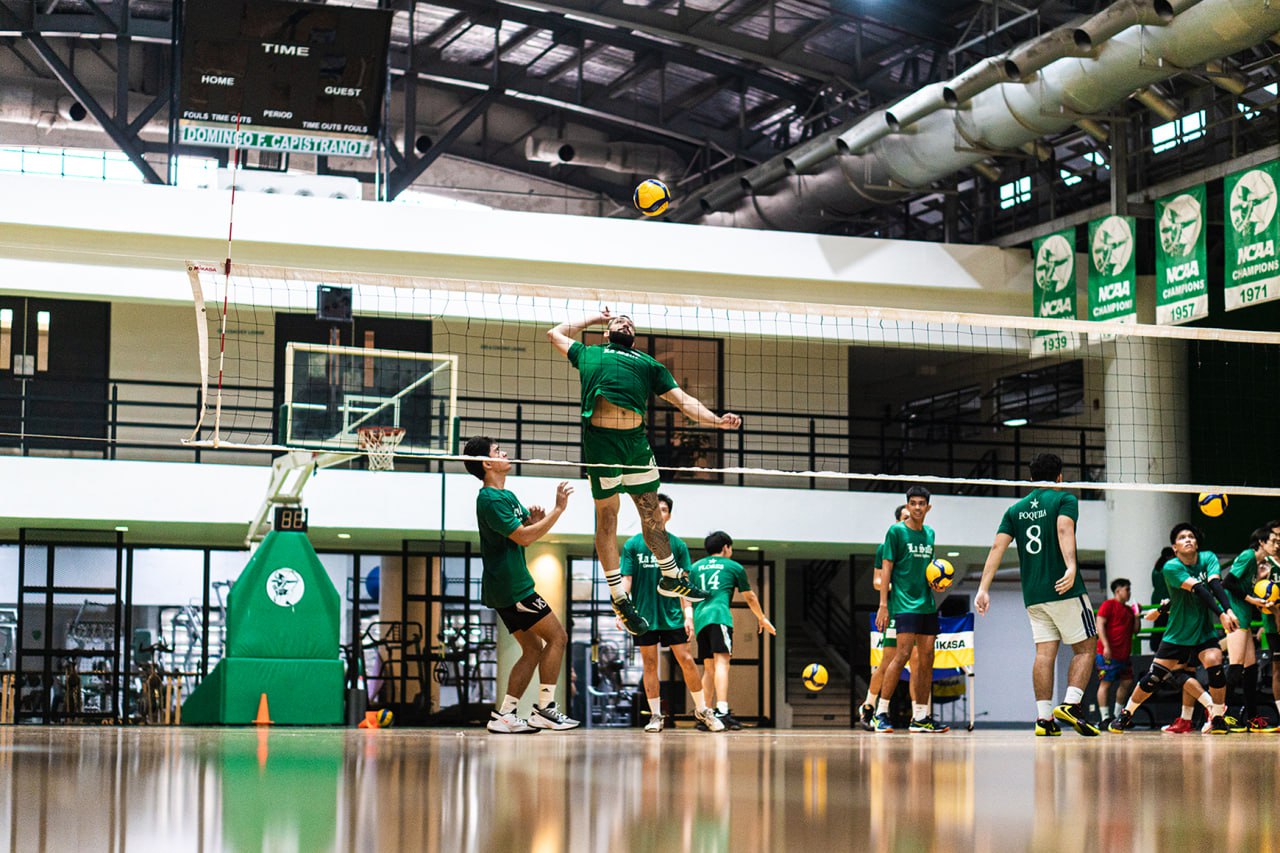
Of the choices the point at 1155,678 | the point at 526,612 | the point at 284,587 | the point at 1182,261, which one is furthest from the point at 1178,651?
the point at 284,587

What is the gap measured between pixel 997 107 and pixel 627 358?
11.6 meters

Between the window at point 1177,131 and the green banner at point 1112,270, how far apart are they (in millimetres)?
1261

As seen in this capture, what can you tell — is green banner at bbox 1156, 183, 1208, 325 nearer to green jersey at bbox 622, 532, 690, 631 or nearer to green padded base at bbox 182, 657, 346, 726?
green jersey at bbox 622, 532, 690, 631

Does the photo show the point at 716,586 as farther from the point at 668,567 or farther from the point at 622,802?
the point at 622,802

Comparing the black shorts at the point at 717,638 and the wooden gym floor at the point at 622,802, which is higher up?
the wooden gym floor at the point at 622,802

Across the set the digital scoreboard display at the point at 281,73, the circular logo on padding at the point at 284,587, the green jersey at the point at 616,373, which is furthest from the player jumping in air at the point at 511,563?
the digital scoreboard display at the point at 281,73

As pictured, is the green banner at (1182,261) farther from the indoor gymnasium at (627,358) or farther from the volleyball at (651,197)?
the volleyball at (651,197)

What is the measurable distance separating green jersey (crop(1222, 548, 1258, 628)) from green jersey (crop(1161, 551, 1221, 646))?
0.24 m

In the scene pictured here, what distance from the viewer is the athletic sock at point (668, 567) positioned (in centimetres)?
949

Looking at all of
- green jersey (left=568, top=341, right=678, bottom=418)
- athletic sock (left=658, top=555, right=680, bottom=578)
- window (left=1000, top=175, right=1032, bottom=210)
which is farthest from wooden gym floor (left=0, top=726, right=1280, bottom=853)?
window (left=1000, top=175, right=1032, bottom=210)

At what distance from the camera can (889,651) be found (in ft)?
42.8

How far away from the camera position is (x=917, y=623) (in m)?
12.3

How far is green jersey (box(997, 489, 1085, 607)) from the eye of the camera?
36.0ft

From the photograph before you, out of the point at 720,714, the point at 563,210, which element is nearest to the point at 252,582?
the point at 720,714
